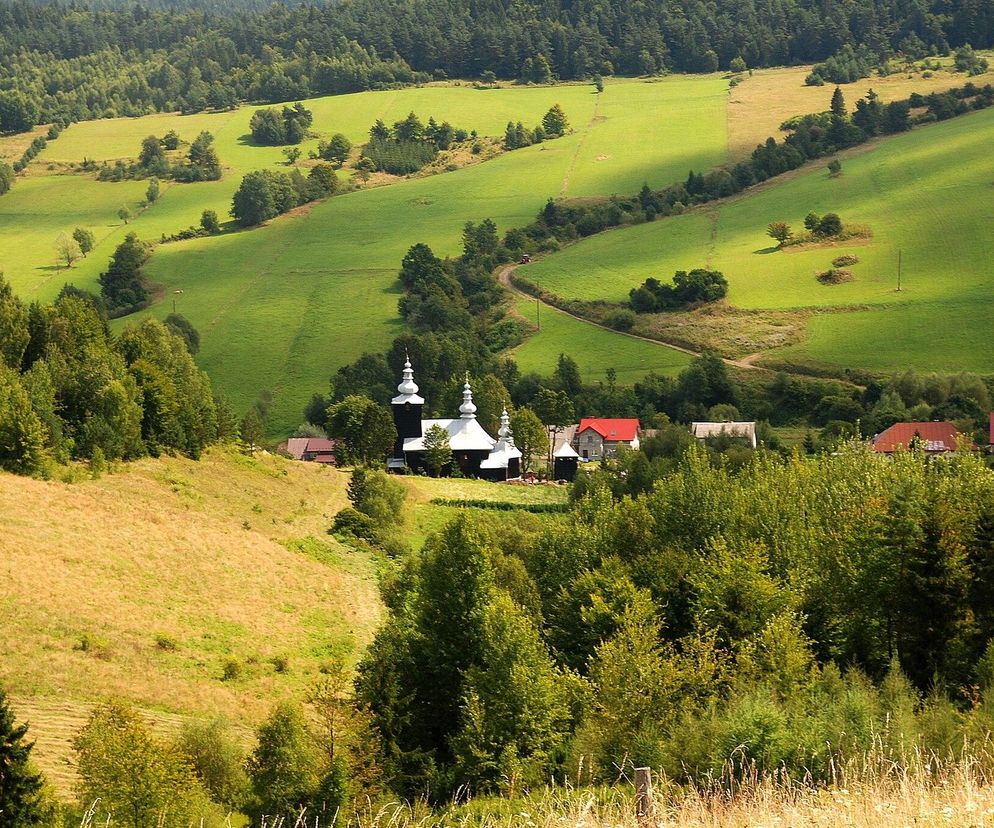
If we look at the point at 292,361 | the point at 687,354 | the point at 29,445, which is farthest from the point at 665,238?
the point at 29,445

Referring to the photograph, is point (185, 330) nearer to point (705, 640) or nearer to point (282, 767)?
point (705, 640)

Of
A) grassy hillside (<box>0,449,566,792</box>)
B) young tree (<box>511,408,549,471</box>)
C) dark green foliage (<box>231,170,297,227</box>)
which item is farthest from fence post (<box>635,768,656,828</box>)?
dark green foliage (<box>231,170,297,227</box>)

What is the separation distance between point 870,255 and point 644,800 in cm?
13017

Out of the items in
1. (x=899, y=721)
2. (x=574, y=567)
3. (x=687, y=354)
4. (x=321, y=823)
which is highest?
(x=899, y=721)

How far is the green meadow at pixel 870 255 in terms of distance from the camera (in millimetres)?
120500

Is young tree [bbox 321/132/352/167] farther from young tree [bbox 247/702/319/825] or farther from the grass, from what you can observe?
young tree [bbox 247/702/319/825]

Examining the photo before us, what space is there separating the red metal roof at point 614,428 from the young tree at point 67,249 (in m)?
71.1

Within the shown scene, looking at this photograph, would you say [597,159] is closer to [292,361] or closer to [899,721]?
[292,361]

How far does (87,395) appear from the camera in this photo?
73750 millimetres

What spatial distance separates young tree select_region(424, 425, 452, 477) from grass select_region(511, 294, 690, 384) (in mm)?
24486

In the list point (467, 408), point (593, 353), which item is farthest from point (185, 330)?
point (467, 408)

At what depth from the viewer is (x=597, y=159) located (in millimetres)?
186000

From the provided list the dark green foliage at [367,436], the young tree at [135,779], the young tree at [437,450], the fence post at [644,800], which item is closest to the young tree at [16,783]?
the young tree at [135,779]

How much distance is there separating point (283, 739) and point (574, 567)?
2363 cm
